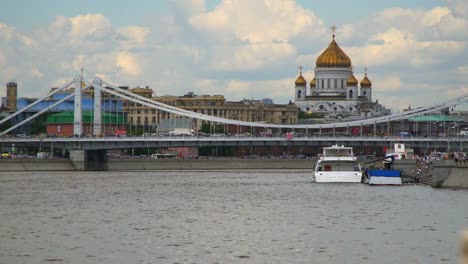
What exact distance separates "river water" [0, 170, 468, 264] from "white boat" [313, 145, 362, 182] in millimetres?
7148

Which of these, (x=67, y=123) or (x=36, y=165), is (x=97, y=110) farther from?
(x=67, y=123)

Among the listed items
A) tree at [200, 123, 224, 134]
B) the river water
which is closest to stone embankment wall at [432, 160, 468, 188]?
the river water

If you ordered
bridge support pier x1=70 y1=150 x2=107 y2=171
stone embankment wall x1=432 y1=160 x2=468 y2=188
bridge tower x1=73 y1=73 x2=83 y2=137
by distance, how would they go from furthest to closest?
1. bridge tower x1=73 y1=73 x2=83 y2=137
2. bridge support pier x1=70 y1=150 x2=107 y2=171
3. stone embankment wall x1=432 y1=160 x2=468 y2=188

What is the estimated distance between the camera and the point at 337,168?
88.8m

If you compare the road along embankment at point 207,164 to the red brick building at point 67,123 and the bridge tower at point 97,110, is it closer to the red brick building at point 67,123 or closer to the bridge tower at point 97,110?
the bridge tower at point 97,110

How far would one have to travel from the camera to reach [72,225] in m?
50.5

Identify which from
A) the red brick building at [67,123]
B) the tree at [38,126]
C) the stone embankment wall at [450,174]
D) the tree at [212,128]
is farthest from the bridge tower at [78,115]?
the stone embankment wall at [450,174]

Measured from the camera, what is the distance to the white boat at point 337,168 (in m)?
87.1

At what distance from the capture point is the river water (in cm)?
4003

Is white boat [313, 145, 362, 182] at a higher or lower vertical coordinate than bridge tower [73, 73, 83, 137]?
lower

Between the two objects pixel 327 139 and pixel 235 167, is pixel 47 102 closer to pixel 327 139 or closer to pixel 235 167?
pixel 235 167

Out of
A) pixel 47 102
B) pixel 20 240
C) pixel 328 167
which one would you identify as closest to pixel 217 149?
pixel 47 102

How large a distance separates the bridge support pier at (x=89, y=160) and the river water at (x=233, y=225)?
44.3 metres

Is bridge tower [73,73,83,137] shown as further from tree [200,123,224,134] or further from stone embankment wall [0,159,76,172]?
tree [200,123,224,134]
